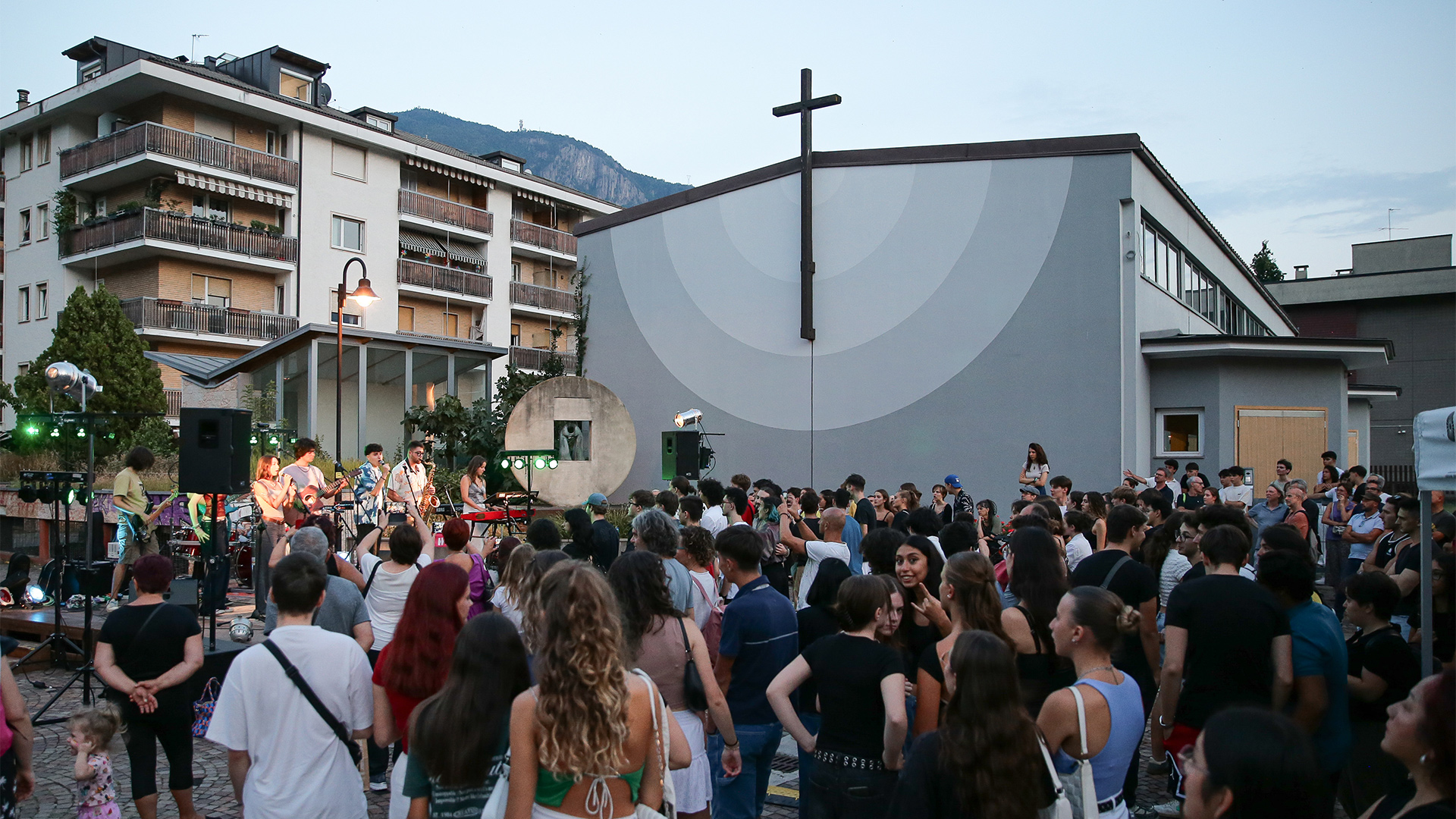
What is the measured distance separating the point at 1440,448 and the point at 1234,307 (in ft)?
81.8

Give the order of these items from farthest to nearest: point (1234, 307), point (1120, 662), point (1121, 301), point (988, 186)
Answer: point (1234, 307) → point (988, 186) → point (1121, 301) → point (1120, 662)

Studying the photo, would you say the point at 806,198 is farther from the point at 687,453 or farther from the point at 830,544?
the point at 830,544

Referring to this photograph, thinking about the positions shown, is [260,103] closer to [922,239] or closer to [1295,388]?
[922,239]

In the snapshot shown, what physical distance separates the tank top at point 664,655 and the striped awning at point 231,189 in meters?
32.5

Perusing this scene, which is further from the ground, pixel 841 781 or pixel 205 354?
pixel 205 354

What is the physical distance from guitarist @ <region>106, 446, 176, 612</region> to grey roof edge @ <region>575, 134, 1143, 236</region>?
12246mm

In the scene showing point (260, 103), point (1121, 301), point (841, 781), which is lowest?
point (841, 781)

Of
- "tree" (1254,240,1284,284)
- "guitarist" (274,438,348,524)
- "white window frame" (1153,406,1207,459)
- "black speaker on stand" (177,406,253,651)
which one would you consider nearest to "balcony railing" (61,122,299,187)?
"guitarist" (274,438,348,524)

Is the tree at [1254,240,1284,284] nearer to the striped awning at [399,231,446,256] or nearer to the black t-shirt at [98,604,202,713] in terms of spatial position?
the striped awning at [399,231,446,256]

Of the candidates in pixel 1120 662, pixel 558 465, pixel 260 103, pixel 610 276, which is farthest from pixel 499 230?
pixel 1120 662

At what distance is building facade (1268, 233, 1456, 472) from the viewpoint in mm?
37312

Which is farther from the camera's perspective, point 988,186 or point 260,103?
point 260,103

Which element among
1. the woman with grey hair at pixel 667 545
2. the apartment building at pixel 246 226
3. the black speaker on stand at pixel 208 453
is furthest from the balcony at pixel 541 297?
the woman with grey hair at pixel 667 545

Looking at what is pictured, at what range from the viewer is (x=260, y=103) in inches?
1267
